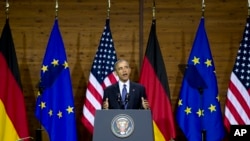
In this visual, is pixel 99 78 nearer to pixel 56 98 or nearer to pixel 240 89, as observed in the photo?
pixel 56 98

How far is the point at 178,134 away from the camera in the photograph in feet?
20.2

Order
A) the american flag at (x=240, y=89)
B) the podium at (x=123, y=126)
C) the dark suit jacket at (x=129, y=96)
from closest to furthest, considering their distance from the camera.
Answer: the podium at (x=123, y=126)
the dark suit jacket at (x=129, y=96)
the american flag at (x=240, y=89)

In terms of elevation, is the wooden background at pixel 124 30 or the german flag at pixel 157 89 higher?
the wooden background at pixel 124 30

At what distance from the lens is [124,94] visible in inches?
164

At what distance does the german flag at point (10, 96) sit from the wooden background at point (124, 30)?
53 cm

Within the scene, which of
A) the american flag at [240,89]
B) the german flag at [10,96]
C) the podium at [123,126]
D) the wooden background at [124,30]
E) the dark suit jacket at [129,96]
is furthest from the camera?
the wooden background at [124,30]

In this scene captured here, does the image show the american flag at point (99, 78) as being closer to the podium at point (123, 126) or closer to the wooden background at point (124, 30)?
the wooden background at point (124, 30)

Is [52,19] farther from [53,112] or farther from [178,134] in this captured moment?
[178,134]

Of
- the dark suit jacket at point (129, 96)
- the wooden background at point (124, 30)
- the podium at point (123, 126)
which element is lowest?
the podium at point (123, 126)

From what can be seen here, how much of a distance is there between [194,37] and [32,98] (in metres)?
2.70

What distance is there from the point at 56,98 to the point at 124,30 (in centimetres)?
152

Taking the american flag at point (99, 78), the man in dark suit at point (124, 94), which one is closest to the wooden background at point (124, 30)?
the american flag at point (99, 78)

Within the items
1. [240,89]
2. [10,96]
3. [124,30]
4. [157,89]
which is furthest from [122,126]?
[124,30]

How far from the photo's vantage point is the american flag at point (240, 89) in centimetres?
568
